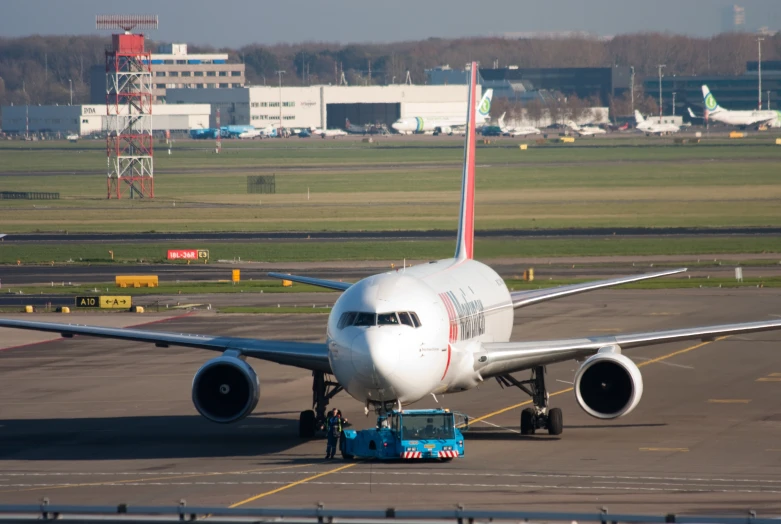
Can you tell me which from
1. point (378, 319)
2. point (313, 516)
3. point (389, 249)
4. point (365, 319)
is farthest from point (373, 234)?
point (313, 516)

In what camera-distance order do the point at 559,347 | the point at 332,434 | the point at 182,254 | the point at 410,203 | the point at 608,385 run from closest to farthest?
the point at 332,434, the point at 608,385, the point at 559,347, the point at 182,254, the point at 410,203

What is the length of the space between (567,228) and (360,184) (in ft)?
200

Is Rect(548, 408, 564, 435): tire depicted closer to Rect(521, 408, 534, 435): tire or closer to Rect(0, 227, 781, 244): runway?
Rect(521, 408, 534, 435): tire

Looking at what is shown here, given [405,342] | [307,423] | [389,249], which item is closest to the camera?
[405,342]

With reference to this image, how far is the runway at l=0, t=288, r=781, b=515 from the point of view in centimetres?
2884

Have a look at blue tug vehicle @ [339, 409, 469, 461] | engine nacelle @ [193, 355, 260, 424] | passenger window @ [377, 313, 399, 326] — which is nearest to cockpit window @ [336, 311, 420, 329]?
passenger window @ [377, 313, 399, 326]

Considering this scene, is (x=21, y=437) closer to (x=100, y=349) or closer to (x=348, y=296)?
(x=348, y=296)

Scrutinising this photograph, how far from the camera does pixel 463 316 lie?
1451 inches

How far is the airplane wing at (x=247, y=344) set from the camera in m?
36.0

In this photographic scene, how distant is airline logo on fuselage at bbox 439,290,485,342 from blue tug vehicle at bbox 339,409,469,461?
255 cm

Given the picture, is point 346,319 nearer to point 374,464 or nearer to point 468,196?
point 374,464

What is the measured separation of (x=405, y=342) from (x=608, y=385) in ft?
24.0

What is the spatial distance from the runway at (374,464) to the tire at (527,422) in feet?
1.20

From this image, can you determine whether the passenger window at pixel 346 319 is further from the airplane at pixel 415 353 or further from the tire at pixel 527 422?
the tire at pixel 527 422
